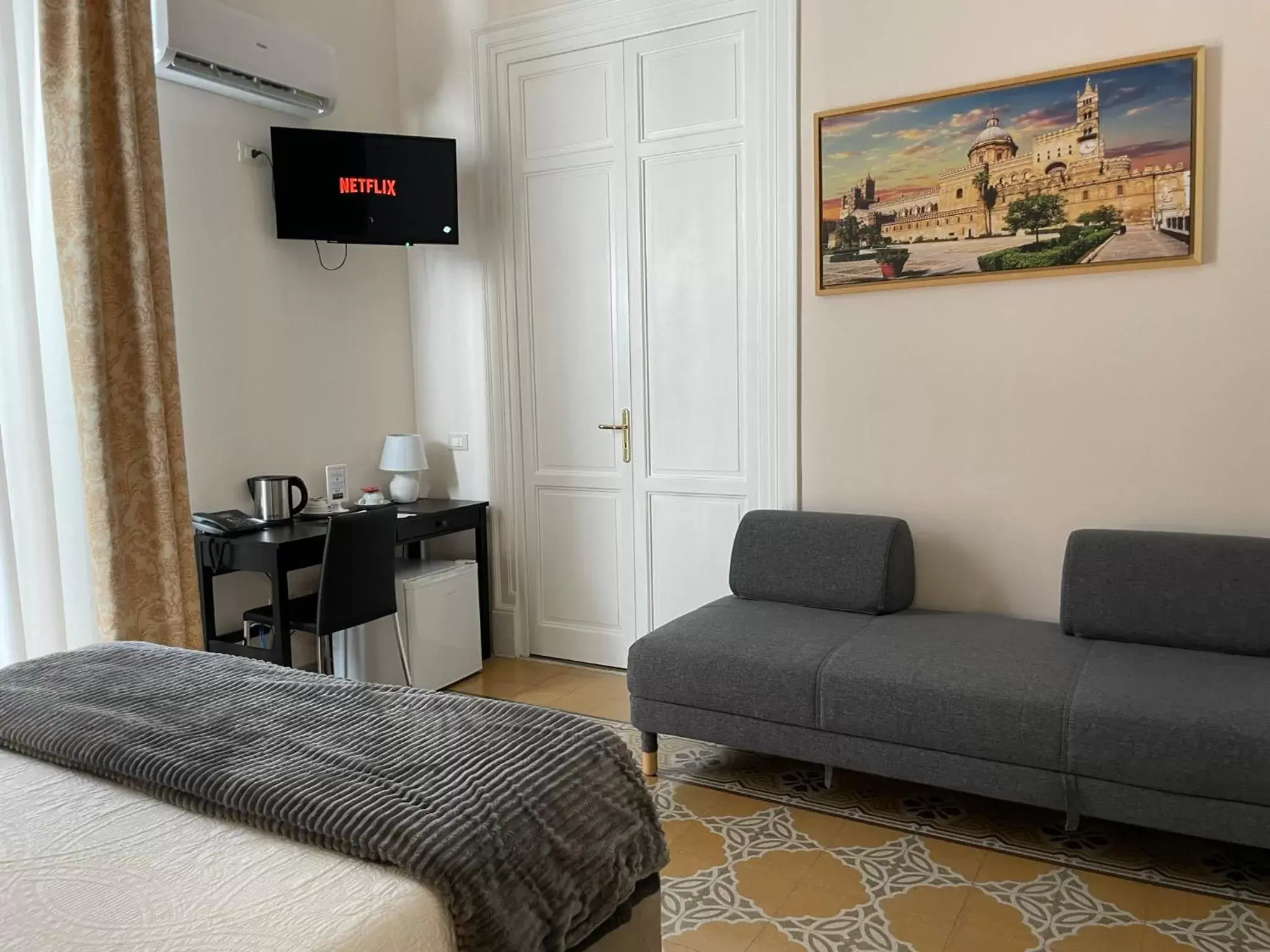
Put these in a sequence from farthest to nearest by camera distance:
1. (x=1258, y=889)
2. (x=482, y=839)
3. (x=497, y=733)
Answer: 1. (x=1258, y=889)
2. (x=497, y=733)
3. (x=482, y=839)

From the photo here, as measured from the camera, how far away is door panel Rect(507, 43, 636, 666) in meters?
4.12

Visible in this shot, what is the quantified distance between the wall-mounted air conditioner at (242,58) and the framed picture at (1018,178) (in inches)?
79.5

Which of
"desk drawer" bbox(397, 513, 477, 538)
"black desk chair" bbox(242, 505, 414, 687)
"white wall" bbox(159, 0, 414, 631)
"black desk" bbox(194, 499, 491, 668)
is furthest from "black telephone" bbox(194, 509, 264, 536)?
"desk drawer" bbox(397, 513, 477, 538)

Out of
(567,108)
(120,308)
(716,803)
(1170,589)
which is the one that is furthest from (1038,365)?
(120,308)

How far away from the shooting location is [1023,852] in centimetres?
262

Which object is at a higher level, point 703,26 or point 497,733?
point 703,26

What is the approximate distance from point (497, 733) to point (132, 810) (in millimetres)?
576

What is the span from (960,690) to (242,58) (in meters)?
3.31

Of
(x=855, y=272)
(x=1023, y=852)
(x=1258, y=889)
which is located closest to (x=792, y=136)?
(x=855, y=272)

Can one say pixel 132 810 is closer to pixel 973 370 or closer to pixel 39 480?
pixel 39 480

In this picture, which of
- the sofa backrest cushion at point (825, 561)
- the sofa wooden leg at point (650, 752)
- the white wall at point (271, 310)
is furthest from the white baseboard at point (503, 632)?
the sofa wooden leg at point (650, 752)

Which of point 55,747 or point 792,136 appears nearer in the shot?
point 55,747

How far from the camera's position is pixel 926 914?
2.34 meters

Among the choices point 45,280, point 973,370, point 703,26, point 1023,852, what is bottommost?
point 1023,852
